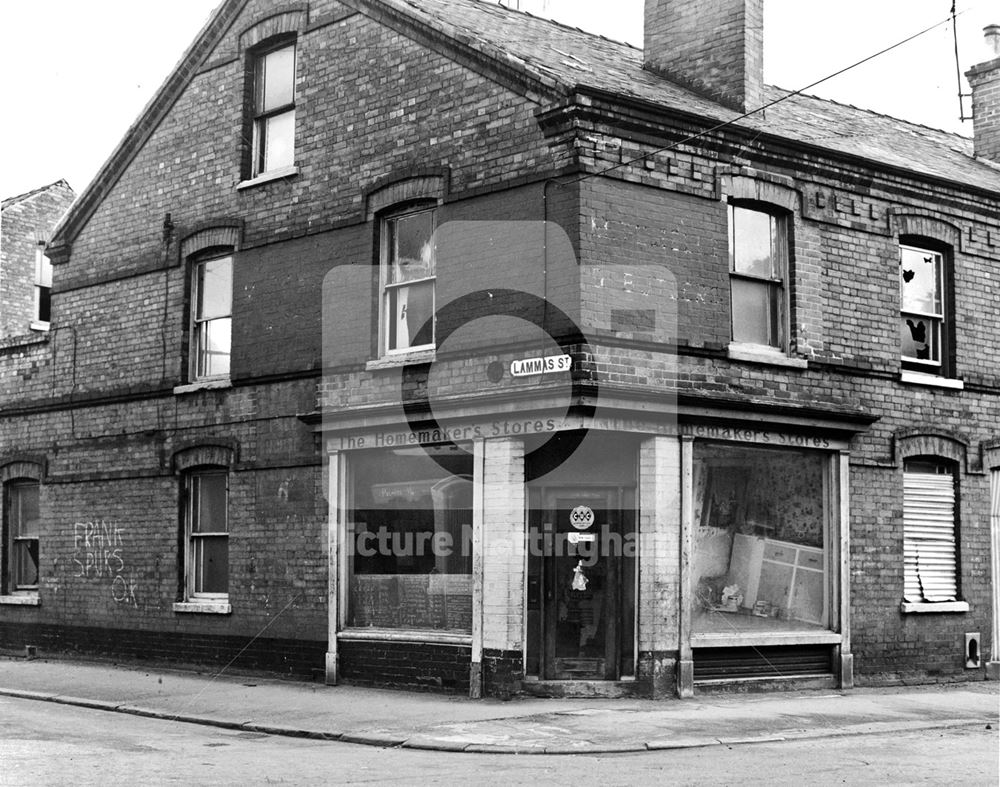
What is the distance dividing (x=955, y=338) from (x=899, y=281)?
121 centimetres

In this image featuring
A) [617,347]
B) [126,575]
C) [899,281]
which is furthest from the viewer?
[126,575]

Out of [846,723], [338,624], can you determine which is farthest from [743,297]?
[338,624]

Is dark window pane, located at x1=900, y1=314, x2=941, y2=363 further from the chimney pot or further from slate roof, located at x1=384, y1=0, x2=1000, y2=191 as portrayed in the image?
the chimney pot

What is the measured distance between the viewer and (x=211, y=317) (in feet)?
61.1

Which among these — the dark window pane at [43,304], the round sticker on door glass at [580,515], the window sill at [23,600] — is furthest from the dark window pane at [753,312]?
the dark window pane at [43,304]

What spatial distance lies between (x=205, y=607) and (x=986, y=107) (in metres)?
14.3

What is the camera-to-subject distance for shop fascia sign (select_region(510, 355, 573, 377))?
14133 millimetres

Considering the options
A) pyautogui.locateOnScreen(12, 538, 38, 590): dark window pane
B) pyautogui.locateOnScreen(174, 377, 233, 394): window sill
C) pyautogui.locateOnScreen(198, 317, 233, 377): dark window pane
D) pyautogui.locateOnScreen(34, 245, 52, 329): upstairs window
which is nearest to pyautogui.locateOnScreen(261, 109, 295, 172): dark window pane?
pyautogui.locateOnScreen(198, 317, 233, 377): dark window pane

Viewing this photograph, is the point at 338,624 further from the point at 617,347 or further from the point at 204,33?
the point at 204,33

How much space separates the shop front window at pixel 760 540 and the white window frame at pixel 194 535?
22.0ft

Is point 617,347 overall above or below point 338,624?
above

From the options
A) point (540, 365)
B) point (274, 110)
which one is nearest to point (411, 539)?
point (540, 365)

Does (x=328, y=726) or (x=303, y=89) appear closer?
(x=328, y=726)

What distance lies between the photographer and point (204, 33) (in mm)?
19172
